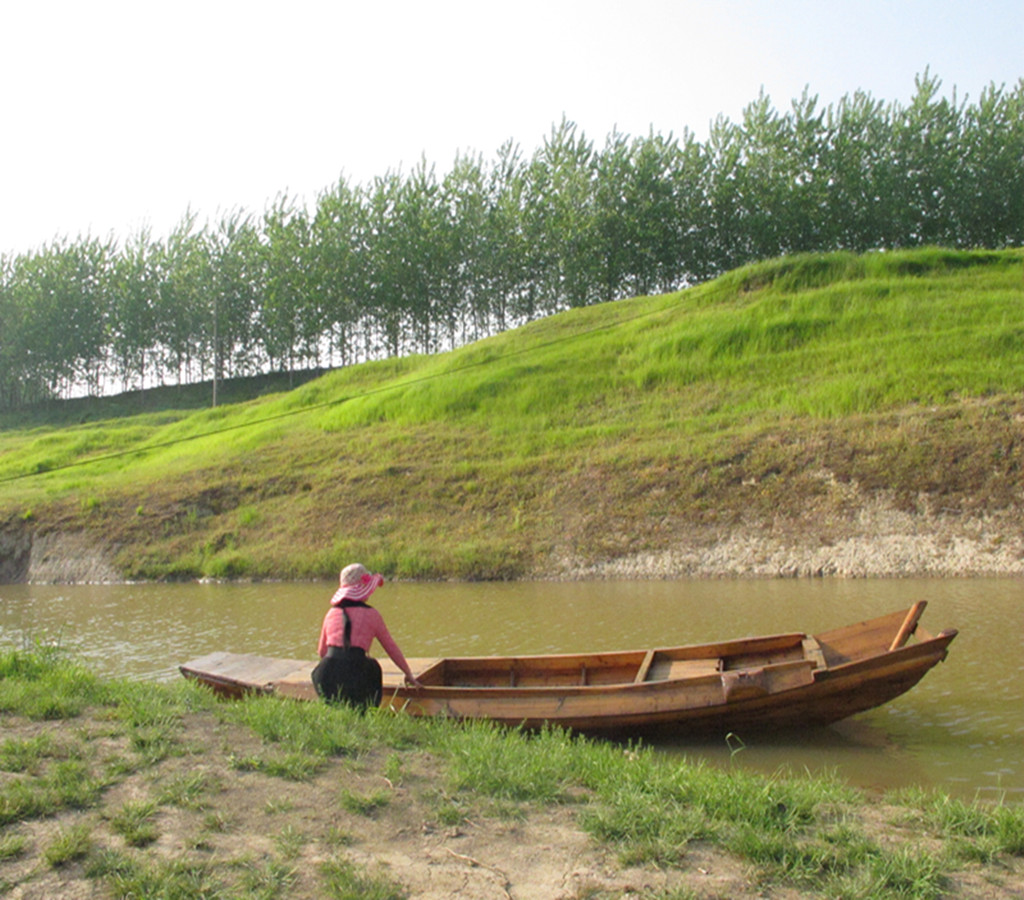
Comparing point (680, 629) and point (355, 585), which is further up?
point (355, 585)

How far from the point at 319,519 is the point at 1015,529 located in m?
21.8

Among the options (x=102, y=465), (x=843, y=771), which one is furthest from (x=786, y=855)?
(x=102, y=465)

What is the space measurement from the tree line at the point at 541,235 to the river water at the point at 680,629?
138ft

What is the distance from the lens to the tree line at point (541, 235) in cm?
5900

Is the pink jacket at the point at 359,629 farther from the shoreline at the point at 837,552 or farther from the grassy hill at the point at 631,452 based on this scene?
the grassy hill at the point at 631,452

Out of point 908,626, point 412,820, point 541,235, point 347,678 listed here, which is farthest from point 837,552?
point 541,235

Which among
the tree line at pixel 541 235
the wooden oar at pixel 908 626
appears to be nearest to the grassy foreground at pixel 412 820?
the wooden oar at pixel 908 626

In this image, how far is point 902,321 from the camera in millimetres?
33719

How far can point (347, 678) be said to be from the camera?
851cm

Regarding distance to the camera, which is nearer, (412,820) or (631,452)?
(412,820)

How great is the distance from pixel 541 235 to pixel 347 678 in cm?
5729

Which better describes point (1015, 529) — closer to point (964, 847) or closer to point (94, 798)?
point (964, 847)

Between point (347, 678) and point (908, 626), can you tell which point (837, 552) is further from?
point (347, 678)

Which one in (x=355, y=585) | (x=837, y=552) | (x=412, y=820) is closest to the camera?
(x=412, y=820)
